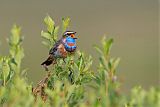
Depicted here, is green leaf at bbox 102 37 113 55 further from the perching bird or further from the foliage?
the perching bird

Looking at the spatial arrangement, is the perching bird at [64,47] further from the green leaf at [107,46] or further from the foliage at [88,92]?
the green leaf at [107,46]

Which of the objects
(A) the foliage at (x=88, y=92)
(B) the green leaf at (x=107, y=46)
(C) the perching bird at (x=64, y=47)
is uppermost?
(C) the perching bird at (x=64, y=47)

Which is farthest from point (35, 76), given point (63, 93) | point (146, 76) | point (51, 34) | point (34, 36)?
point (63, 93)

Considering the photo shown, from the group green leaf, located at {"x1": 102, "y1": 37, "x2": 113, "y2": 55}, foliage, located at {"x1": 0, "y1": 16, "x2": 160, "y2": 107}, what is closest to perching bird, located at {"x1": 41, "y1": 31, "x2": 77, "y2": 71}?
foliage, located at {"x1": 0, "y1": 16, "x2": 160, "y2": 107}

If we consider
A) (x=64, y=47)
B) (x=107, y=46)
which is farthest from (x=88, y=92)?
(x=64, y=47)

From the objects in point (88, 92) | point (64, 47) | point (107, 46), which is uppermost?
point (64, 47)

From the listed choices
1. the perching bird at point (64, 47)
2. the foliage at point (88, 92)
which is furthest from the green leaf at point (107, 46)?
the perching bird at point (64, 47)

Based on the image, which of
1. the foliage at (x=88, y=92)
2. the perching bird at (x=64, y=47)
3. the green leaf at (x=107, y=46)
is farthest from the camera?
the perching bird at (x=64, y=47)

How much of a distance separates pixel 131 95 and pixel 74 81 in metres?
1.10

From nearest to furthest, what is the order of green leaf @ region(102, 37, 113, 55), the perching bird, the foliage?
the foliage < green leaf @ region(102, 37, 113, 55) < the perching bird

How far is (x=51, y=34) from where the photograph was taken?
17.2 ft

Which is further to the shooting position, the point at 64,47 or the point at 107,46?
the point at 64,47

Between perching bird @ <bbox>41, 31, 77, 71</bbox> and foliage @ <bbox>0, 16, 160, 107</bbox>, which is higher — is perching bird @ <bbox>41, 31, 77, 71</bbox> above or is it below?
above

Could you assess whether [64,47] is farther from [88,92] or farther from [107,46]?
[107,46]
